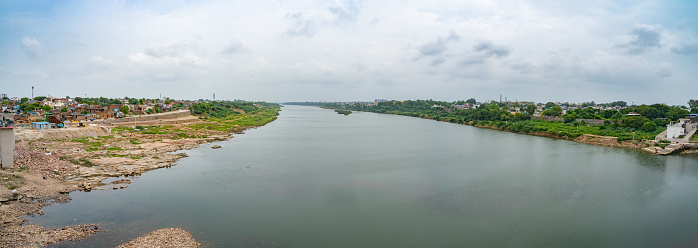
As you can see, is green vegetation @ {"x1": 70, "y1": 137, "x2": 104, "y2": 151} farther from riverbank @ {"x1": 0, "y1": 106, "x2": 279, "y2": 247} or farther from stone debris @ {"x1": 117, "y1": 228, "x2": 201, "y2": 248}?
stone debris @ {"x1": 117, "y1": 228, "x2": 201, "y2": 248}

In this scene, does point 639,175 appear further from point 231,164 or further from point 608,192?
point 231,164

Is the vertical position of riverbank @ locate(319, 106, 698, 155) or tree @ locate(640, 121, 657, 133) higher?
tree @ locate(640, 121, 657, 133)

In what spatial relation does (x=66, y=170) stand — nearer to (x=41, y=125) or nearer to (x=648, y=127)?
(x=41, y=125)

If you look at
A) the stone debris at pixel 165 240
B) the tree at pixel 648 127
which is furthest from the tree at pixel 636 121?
the stone debris at pixel 165 240

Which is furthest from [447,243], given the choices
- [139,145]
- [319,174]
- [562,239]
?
[139,145]

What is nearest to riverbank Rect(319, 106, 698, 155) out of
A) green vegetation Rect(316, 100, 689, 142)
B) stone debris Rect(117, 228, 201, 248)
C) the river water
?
green vegetation Rect(316, 100, 689, 142)

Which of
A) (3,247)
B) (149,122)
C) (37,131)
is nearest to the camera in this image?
(3,247)
